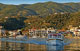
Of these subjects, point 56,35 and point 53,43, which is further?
point 56,35

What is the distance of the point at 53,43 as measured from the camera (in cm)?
7294

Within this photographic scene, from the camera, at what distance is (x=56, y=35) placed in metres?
77.7

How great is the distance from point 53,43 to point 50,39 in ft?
7.19

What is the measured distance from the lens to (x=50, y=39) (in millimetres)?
74812

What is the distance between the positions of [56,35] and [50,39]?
3.46 meters

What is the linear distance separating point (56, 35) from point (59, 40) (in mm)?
3277

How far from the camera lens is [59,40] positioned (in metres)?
74.7

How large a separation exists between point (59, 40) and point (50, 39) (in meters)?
2.31
